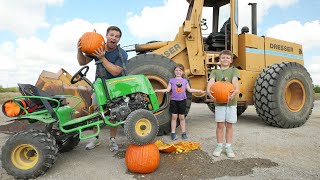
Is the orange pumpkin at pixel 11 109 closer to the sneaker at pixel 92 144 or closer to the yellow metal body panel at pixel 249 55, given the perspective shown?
the sneaker at pixel 92 144

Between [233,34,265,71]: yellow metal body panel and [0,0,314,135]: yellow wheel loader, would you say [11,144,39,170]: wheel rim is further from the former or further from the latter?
[233,34,265,71]: yellow metal body panel

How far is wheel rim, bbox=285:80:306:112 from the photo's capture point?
7543 millimetres

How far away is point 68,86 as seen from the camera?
718 centimetres

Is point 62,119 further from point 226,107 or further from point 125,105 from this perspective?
point 226,107

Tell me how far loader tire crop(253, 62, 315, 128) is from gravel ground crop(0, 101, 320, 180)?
88cm

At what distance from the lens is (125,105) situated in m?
4.50

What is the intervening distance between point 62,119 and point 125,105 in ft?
2.97

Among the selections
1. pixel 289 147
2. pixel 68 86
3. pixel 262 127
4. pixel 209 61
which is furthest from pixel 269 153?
pixel 68 86

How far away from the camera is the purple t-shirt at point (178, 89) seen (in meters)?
5.88

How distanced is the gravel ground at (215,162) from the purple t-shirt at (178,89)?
797mm

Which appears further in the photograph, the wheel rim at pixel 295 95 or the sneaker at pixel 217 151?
the wheel rim at pixel 295 95

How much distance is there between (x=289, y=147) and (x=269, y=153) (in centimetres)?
64

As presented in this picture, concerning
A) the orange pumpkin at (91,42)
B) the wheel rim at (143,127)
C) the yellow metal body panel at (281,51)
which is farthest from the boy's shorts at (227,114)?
the yellow metal body panel at (281,51)

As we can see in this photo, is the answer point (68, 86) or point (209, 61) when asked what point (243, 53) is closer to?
point (209, 61)
